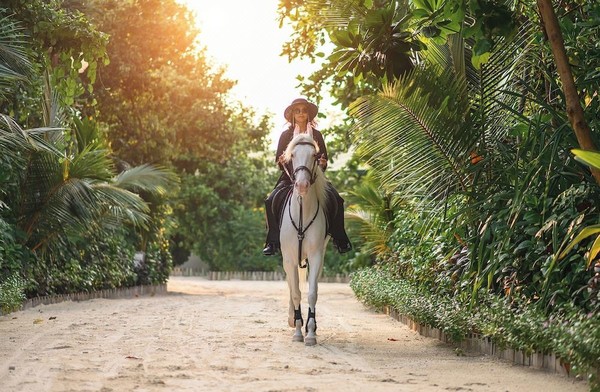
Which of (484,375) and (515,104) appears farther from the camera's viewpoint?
(515,104)

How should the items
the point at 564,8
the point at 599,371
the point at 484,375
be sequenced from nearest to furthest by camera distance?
the point at 599,371 → the point at 484,375 → the point at 564,8

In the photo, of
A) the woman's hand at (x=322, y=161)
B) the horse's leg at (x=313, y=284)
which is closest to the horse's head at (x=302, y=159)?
the woman's hand at (x=322, y=161)

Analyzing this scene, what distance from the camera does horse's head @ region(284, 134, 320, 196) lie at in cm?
980

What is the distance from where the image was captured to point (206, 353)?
891 centimetres

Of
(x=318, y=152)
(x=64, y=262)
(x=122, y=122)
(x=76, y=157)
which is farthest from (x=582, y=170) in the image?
(x=122, y=122)

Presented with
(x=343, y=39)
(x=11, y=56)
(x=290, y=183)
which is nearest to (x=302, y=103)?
(x=290, y=183)

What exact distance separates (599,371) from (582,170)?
7.57ft

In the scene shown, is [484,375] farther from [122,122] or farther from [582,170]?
[122,122]

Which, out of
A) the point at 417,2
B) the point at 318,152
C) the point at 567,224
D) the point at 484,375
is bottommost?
the point at 484,375

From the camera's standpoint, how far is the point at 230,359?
27.7 ft

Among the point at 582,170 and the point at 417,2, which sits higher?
the point at 417,2

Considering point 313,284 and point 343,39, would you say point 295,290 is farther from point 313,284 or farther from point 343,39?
point 343,39

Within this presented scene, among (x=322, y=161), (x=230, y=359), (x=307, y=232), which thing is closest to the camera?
(x=230, y=359)

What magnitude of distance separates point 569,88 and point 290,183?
416 centimetres
